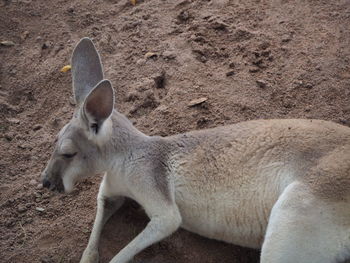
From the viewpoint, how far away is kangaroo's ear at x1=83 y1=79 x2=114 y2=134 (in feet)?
13.6

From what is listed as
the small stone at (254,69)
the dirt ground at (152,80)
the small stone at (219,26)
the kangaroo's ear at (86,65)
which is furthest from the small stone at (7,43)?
the small stone at (254,69)

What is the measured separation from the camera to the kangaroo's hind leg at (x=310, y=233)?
3.74 m

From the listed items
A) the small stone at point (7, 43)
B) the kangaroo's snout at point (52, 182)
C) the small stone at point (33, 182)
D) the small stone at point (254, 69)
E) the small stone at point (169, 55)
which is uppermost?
the small stone at point (7, 43)

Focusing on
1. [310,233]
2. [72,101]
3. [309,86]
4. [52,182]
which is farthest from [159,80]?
[310,233]

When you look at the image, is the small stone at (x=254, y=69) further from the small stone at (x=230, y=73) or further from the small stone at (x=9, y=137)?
the small stone at (x=9, y=137)

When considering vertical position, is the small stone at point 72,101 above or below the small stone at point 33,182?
above

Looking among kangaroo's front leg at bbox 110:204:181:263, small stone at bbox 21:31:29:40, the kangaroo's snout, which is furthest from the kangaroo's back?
small stone at bbox 21:31:29:40

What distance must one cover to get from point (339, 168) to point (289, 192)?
0.38 meters

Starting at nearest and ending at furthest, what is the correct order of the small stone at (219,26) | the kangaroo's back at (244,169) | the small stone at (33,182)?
the kangaroo's back at (244,169)
the small stone at (33,182)
the small stone at (219,26)

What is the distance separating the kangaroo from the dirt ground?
1.18 ft

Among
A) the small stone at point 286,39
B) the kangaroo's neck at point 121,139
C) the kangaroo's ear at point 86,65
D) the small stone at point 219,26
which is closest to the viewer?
the kangaroo's neck at point 121,139

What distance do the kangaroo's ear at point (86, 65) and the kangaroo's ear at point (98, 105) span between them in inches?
19.9

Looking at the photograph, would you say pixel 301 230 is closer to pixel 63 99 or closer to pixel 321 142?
pixel 321 142

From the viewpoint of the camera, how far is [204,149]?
4.54 metres
